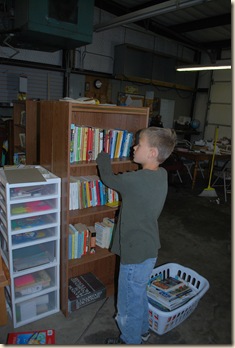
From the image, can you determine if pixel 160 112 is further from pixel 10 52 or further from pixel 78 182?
pixel 78 182

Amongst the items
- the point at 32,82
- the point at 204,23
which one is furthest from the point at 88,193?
the point at 204,23

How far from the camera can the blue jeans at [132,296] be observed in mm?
1722

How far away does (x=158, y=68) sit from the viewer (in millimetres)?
7457

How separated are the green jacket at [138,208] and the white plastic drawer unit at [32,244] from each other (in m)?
0.63

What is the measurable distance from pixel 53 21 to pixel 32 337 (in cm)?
366

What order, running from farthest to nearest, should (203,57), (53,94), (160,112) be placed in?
(203,57) → (160,112) → (53,94)

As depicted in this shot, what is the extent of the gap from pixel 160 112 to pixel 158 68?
1413 millimetres

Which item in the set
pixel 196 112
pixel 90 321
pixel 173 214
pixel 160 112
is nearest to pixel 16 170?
pixel 90 321

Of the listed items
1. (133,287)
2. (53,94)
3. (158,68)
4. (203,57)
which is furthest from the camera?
(203,57)

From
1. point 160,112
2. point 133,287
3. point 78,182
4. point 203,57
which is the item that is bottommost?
point 133,287

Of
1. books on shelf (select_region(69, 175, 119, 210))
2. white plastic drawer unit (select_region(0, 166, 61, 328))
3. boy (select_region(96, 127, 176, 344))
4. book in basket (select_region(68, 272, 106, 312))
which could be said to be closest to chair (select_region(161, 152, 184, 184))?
books on shelf (select_region(69, 175, 119, 210))

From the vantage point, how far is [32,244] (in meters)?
2.05

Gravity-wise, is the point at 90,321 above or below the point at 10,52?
below

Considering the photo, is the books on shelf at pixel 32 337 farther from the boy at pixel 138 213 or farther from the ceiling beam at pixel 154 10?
the ceiling beam at pixel 154 10
